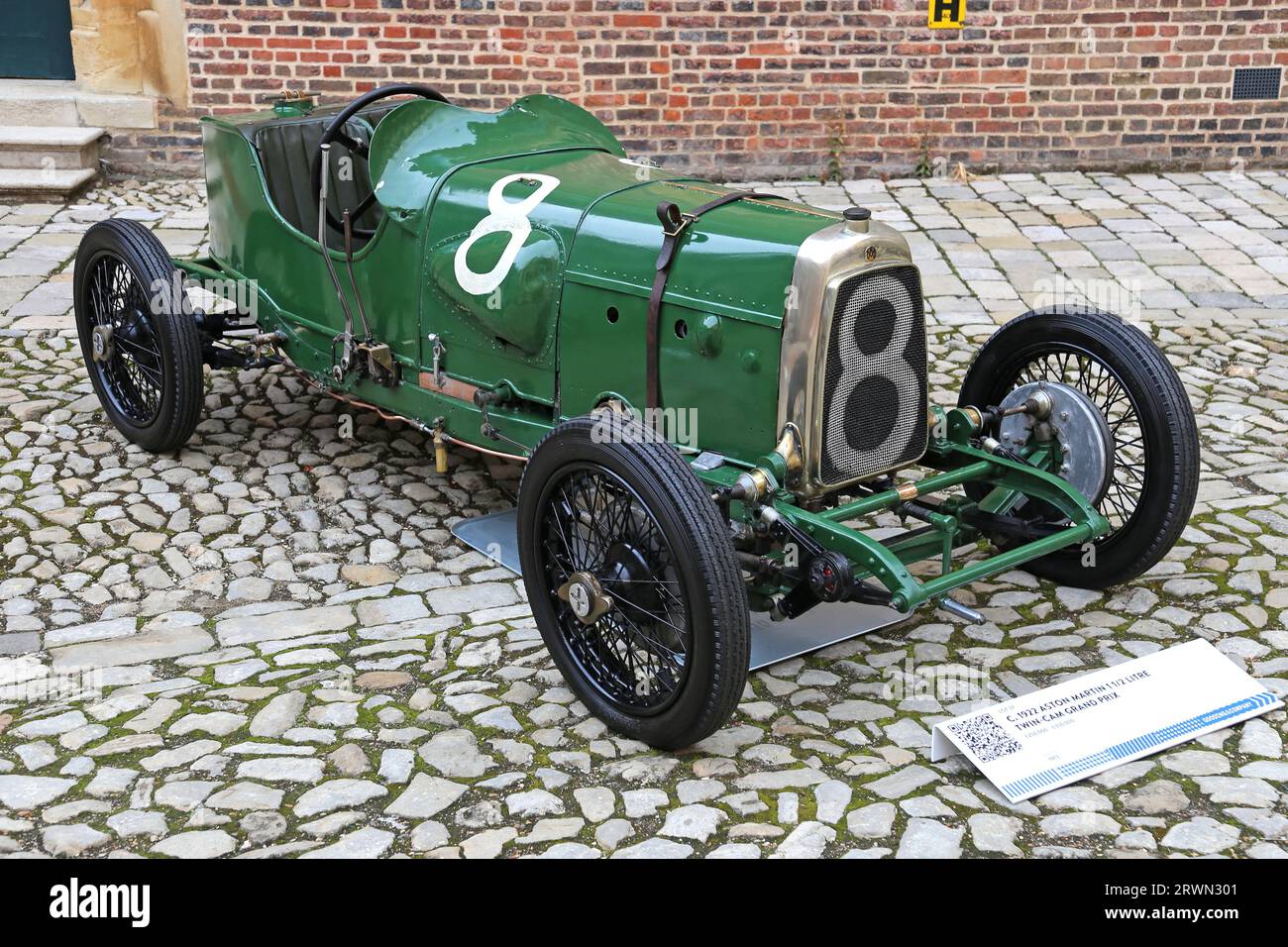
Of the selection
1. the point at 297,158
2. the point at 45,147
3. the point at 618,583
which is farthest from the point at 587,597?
the point at 45,147

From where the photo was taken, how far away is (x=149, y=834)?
3.33 metres

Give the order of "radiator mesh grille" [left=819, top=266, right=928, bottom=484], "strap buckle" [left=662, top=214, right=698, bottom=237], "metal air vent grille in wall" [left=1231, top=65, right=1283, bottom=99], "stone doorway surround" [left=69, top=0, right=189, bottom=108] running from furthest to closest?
"metal air vent grille in wall" [left=1231, top=65, right=1283, bottom=99], "stone doorway surround" [left=69, top=0, right=189, bottom=108], "strap buckle" [left=662, top=214, right=698, bottom=237], "radiator mesh grille" [left=819, top=266, right=928, bottom=484]

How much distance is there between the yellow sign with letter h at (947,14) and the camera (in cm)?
962

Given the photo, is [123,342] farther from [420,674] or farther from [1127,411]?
[1127,411]

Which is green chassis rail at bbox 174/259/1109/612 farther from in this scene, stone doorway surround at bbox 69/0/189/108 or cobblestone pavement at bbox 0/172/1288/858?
stone doorway surround at bbox 69/0/189/108

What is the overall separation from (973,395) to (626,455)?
1.78m

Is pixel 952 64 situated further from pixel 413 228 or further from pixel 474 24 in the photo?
pixel 413 228

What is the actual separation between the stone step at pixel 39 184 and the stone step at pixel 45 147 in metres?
0.08

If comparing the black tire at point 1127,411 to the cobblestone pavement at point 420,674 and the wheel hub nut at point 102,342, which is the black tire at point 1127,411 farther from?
the wheel hub nut at point 102,342

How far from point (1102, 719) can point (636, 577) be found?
1.30m

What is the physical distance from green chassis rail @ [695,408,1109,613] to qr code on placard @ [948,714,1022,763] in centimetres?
34

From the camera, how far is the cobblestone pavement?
3.35m

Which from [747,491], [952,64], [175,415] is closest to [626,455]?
[747,491]

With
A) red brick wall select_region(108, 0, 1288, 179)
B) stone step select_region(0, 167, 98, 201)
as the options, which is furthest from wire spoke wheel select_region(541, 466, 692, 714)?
stone step select_region(0, 167, 98, 201)
